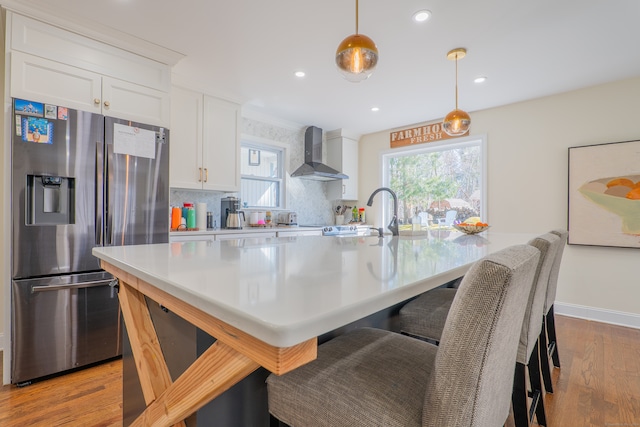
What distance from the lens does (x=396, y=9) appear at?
6.72 ft

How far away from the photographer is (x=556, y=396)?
6.10 ft

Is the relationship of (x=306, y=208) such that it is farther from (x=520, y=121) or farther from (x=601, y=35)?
(x=601, y=35)

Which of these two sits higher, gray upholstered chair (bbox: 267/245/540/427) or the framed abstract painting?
the framed abstract painting

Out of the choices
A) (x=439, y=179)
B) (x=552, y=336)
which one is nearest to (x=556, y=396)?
(x=552, y=336)

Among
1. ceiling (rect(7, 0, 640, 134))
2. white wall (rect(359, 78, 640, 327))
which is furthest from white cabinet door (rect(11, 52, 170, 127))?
white wall (rect(359, 78, 640, 327))

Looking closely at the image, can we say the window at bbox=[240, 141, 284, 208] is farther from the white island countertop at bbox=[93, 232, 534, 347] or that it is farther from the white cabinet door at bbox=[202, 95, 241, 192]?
the white island countertop at bbox=[93, 232, 534, 347]

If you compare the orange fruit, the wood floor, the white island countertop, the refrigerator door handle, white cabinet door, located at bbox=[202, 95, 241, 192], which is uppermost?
white cabinet door, located at bbox=[202, 95, 241, 192]

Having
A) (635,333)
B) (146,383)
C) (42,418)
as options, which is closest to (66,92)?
(42,418)

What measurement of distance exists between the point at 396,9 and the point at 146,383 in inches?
95.3

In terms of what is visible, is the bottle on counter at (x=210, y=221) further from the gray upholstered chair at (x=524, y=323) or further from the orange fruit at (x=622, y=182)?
the orange fruit at (x=622, y=182)

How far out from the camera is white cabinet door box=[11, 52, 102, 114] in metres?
1.97

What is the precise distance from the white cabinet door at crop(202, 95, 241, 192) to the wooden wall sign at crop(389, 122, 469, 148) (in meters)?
2.43

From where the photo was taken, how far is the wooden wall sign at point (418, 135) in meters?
4.31

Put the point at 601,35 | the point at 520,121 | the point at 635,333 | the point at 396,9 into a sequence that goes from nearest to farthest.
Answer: the point at 396,9 → the point at 601,35 → the point at 635,333 → the point at 520,121
